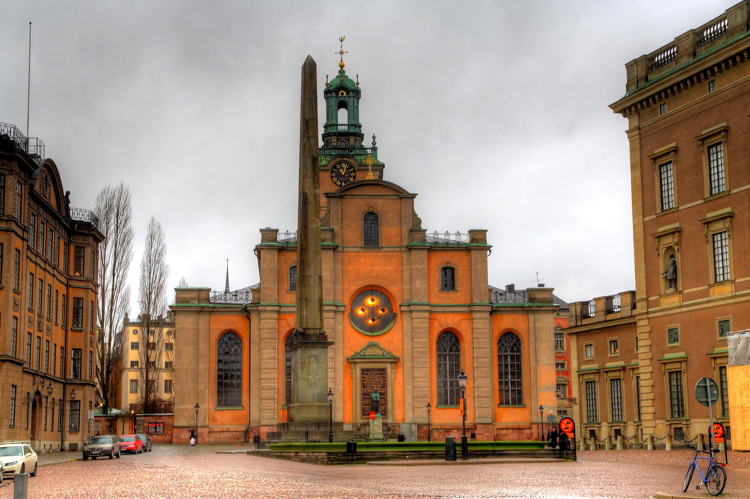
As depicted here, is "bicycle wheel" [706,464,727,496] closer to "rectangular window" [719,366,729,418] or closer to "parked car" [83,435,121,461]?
"rectangular window" [719,366,729,418]

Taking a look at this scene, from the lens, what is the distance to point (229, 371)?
6488cm

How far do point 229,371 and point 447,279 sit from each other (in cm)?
1513

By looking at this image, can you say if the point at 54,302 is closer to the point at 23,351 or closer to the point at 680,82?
the point at 23,351

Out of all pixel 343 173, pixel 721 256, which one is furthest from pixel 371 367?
pixel 721 256

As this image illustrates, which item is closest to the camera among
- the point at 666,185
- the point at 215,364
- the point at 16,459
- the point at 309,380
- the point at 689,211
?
the point at 16,459

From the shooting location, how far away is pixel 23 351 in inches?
1903

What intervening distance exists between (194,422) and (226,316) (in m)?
6.97

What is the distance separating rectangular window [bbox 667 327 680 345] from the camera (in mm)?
41906

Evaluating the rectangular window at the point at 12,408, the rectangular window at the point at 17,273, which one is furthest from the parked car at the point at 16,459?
the rectangular window at the point at 17,273

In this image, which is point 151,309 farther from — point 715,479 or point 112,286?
point 715,479

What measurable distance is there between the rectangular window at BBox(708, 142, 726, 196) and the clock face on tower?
3934 centimetres

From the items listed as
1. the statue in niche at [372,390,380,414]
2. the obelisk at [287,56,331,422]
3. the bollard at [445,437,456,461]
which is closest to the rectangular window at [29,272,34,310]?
the obelisk at [287,56,331,422]

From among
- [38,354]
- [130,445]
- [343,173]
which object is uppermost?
[343,173]

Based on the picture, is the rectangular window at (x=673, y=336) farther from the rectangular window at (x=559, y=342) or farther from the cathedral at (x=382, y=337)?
the rectangular window at (x=559, y=342)
